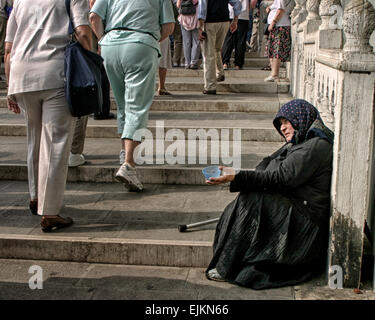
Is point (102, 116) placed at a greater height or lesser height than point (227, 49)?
lesser

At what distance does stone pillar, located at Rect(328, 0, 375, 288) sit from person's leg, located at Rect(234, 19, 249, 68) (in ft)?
23.0

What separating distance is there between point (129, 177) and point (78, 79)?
1.24 meters

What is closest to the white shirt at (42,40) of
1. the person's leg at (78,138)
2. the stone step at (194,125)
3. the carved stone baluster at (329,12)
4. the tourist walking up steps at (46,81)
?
the tourist walking up steps at (46,81)

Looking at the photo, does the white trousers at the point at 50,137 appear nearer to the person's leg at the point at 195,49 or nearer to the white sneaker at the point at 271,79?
the white sneaker at the point at 271,79

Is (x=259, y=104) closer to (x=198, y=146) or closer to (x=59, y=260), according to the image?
(x=198, y=146)

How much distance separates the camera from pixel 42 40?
4.10m

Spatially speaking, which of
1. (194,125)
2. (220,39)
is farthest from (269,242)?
(220,39)

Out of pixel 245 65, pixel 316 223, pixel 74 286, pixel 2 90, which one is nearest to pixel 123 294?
pixel 74 286

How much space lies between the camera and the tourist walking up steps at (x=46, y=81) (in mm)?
4098

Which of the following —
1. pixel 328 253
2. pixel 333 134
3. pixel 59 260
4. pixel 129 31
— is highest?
pixel 129 31

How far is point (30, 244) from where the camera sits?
4160mm

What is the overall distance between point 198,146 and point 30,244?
2678 millimetres

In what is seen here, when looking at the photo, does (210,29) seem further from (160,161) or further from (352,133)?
(352,133)

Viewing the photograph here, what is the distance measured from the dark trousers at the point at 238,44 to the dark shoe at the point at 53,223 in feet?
22.1
